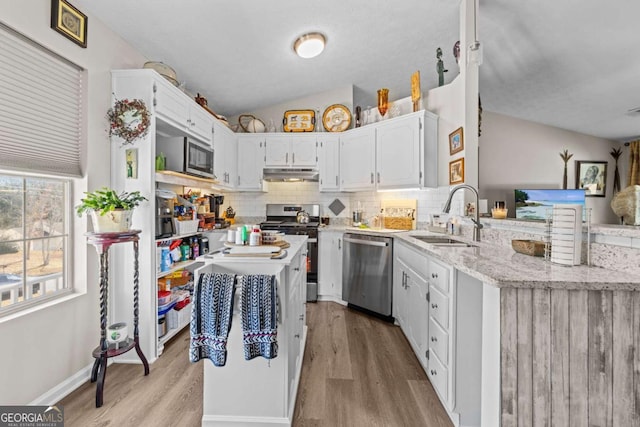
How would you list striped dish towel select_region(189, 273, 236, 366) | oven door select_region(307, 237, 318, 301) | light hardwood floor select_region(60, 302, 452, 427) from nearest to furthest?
striped dish towel select_region(189, 273, 236, 366), light hardwood floor select_region(60, 302, 452, 427), oven door select_region(307, 237, 318, 301)

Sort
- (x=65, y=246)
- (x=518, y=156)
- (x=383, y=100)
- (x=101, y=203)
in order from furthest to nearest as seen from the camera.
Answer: (x=518, y=156), (x=383, y=100), (x=65, y=246), (x=101, y=203)

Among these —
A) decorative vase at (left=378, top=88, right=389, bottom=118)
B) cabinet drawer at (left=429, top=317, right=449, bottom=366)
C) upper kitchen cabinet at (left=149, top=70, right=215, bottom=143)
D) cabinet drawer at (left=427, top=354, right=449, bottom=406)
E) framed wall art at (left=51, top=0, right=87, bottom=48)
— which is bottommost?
cabinet drawer at (left=427, top=354, right=449, bottom=406)

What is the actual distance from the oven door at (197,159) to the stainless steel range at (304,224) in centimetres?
118

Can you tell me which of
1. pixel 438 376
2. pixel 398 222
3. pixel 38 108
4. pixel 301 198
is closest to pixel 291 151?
pixel 301 198

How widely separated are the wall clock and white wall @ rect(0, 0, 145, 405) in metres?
2.43

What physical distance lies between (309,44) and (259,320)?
2652mm

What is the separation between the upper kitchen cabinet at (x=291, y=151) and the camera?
4047 mm

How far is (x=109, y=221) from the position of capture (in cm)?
185

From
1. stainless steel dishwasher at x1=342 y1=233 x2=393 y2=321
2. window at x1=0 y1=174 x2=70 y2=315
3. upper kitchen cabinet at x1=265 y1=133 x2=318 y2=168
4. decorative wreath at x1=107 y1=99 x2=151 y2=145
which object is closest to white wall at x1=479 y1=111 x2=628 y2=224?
stainless steel dishwasher at x1=342 y1=233 x2=393 y2=321

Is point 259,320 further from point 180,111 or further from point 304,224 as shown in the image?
point 304,224

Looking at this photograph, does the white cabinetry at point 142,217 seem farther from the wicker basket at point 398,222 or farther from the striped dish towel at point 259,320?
the wicker basket at point 398,222

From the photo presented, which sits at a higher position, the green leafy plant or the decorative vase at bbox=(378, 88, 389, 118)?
the decorative vase at bbox=(378, 88, 389, 118)

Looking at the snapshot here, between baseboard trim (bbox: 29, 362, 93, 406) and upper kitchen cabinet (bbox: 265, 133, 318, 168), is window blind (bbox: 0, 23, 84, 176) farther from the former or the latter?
upper kitchen cabinet (bbox: 265, 133, 318, 168)

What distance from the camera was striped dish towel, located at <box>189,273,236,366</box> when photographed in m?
1.39
